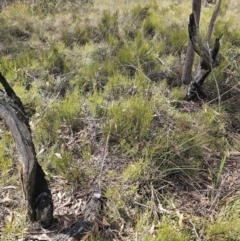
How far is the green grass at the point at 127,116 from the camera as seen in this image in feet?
7.30

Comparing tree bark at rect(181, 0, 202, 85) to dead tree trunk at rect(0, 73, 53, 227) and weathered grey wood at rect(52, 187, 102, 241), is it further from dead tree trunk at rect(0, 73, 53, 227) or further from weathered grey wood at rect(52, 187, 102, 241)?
dead tree trunk at rect(0, 73, 53, 227)

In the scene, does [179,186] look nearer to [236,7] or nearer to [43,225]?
[43,225]

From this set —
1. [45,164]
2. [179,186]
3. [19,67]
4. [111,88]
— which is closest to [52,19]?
[19,67]

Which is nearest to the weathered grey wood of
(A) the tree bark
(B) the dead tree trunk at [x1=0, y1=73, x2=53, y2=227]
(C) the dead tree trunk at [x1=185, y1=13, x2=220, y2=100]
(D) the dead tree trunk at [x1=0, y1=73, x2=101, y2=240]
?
(D) the dead tree trunk at [x1=0, y1=73, x2=101, y2=240]

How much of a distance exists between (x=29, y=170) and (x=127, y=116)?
1.13 meters

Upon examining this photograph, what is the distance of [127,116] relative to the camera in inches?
108

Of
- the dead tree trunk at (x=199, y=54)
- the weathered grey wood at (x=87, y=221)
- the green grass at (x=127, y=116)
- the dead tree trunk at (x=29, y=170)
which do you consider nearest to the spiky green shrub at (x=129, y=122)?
the green grass at (x=127, y=116)

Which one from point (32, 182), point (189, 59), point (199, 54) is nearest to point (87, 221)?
point (32, 182)

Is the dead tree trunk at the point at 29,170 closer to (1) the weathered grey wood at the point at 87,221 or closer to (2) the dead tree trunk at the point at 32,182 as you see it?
(2) the dead tree trunk at the point at 32,182

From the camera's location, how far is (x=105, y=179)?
2.39 metres

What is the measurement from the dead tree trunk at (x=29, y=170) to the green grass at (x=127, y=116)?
0.21 m

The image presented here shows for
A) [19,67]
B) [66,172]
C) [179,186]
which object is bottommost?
[179,186]

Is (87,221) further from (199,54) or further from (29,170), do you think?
(199,54)

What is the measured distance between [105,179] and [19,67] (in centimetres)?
195
